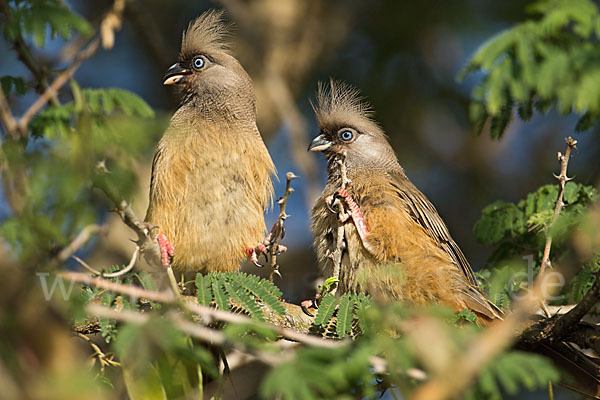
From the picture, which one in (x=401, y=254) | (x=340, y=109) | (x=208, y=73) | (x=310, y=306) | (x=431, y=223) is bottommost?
(x=310, y=306)

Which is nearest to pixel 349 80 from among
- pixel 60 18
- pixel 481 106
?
pixel 481 106

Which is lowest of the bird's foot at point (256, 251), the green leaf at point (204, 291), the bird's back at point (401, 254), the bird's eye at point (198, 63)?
the bird's foot at point (256, 251)

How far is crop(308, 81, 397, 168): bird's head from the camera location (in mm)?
6141

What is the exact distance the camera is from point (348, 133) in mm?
6285

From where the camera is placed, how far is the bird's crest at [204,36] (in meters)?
6.36

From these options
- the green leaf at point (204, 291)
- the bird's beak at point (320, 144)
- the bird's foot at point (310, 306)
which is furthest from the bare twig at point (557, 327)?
the bird's beak at point (320, 144)

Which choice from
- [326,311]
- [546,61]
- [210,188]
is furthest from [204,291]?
[546,61]

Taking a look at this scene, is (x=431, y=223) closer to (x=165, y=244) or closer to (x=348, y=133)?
(x=348, y=133)

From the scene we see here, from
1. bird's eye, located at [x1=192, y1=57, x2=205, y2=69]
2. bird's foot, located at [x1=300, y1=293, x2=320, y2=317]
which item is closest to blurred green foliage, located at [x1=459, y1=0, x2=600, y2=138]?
bird's foot, located at [x1=300, y1=293, x2=320, y2=317]

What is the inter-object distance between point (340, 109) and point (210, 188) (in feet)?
5.17

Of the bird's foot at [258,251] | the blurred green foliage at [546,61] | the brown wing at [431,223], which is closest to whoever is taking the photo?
the blurred green foliage at [546,61]

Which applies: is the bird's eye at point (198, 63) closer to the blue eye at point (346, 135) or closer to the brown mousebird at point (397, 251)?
the blue eye at point (346, 135)

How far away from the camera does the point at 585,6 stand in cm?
346

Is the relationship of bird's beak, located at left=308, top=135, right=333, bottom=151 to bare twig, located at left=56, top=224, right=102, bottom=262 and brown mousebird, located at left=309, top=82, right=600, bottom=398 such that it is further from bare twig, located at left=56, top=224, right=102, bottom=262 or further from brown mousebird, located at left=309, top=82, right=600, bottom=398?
bare twig, located at left=56, top=224, right=102, bottom=262
